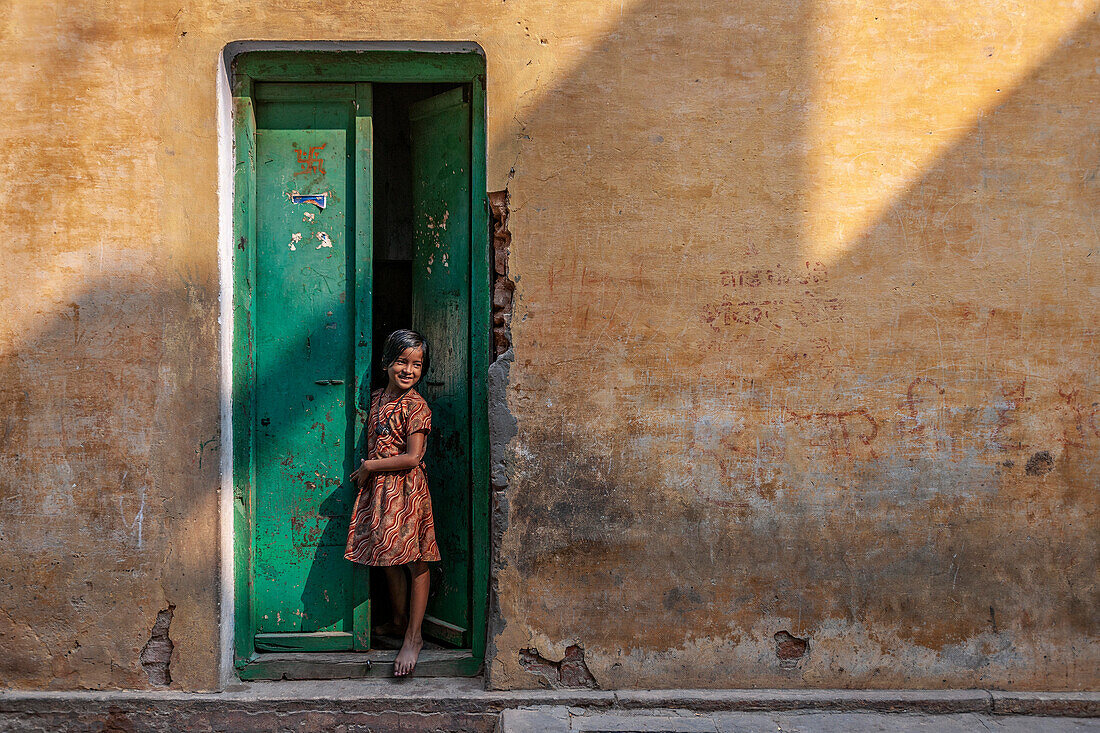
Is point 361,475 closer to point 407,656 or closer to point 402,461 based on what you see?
point 402,461

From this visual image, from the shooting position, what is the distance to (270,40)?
3035mm

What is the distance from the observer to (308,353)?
3.25 m

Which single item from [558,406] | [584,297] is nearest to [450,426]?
[558,406]

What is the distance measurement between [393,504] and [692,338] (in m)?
1.51

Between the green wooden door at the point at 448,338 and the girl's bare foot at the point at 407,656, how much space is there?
0.21 m

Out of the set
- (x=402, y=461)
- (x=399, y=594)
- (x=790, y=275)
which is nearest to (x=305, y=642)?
(x=399, y=594)

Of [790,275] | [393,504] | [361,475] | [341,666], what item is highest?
[790,275]

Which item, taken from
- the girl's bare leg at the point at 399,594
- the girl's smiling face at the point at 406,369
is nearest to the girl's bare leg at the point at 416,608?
the girl's bare leg at the point at 399,594

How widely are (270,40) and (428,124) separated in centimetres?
79

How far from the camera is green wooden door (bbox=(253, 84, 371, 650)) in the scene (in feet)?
10.6

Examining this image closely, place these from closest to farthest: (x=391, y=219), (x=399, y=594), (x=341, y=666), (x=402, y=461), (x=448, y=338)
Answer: (x=402, y=461) < (x=341, y=666) < (x=399, y=594) < (x=448, y=338) < (x=391, y=219)

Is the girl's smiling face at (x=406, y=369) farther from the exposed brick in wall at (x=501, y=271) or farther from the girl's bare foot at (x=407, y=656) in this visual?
the girl's bare foot at (x=407, y=656)

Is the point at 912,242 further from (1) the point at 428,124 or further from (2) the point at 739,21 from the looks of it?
(1) the point at 428,124

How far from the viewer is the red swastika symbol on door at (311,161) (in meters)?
3.25
